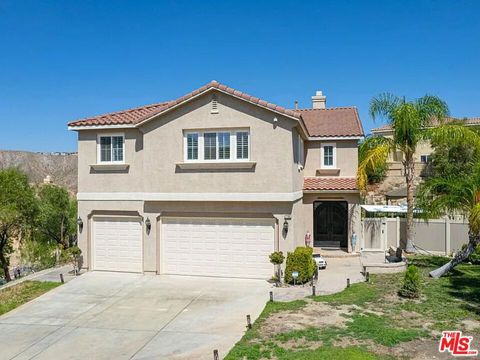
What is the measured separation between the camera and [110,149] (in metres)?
18.7

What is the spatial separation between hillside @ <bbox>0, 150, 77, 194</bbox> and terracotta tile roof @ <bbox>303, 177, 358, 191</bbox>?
234ft

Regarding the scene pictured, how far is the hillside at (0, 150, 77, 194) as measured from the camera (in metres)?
85.4

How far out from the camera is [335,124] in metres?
24.2

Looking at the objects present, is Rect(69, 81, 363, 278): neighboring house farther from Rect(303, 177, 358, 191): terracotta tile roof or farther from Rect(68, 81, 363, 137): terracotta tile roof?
Rect(303, 177, 358, 191): terracotta tile roof

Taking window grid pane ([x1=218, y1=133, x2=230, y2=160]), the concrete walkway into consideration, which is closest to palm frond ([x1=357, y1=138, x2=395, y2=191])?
the concrete walkway

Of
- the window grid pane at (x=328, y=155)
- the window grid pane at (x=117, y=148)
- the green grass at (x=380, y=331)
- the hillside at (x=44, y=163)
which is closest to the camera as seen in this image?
the green grass at (x=380, y=331)

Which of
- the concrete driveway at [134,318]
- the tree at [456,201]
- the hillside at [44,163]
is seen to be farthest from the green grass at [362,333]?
the hillside at [44,163]

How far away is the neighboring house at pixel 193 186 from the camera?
54.8 ft

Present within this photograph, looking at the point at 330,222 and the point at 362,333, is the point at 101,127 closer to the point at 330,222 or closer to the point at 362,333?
the point at 362,333

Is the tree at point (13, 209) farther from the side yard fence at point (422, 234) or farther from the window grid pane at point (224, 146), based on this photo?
the side yard fence at point (422, 234)

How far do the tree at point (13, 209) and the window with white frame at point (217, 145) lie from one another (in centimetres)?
1549

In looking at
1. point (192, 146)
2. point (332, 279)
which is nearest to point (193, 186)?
point (192, 146)

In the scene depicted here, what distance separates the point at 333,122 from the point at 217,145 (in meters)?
9.97

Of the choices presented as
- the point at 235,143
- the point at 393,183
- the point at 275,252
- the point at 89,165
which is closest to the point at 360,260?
the point at 275,252
